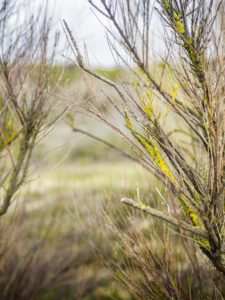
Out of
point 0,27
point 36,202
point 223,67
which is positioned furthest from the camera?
point 36,202

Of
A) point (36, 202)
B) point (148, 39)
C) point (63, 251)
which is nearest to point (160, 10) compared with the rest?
point (148, 39)

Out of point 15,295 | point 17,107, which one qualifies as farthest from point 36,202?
point 17,107

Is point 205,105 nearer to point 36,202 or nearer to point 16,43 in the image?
point 16,43

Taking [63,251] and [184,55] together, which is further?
[63,251]

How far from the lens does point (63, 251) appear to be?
7688 millimetres

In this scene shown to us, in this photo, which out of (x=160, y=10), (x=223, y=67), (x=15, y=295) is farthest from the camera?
(x=15, y=295)

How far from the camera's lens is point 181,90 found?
9.73ft

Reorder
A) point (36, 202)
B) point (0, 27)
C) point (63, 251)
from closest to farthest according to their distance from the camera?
1. point (0, 27)
2. point (63, 251)
3. point (36, 202)

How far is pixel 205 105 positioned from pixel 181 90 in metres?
0.21

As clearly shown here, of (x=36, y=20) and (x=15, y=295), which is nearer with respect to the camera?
(x=36, y=20)

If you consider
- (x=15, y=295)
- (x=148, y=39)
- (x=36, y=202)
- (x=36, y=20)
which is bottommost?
(x=15, y=295)

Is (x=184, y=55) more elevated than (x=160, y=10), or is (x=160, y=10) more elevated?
(x=160, y=10)

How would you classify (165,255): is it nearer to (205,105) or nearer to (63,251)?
(205,105)

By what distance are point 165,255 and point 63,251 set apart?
413cm
